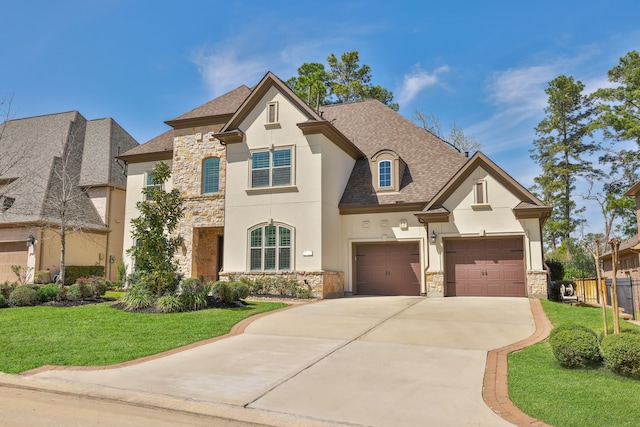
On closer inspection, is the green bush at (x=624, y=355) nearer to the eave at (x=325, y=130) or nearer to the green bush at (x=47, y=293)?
the eave at (x=325, y=130)

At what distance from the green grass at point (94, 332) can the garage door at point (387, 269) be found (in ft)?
22.7

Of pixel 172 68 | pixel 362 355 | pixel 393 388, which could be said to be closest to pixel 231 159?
pixel 172 68

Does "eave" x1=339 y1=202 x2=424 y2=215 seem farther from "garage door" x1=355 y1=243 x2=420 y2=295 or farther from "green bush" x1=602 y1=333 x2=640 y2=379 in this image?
"green bush" x1=602 y1=333 x2=640 y2=379

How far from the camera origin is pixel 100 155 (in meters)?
29.3

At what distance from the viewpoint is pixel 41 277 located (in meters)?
23.6

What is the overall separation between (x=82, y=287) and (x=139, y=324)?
20.4ft

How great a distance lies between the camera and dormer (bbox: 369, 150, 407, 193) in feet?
67.3

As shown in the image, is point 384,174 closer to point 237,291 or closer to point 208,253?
point 237,291

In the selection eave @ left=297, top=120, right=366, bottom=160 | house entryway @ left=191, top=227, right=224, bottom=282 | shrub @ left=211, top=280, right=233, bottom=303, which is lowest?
shrub @ left=211, top=280, right=233, bottom=303

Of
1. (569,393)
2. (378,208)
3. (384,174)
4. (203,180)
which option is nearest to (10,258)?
(203,180)

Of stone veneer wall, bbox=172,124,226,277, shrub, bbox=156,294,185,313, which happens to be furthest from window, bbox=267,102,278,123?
shrub, bbox=156,294,185,313

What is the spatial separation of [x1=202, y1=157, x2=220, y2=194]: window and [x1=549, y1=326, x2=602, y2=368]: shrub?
16.4 meters

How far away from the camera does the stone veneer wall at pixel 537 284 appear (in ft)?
56.6

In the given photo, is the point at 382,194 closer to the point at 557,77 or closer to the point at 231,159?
the point at 231,159
